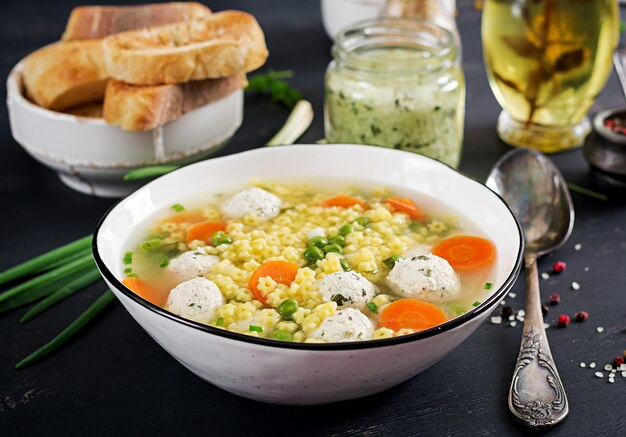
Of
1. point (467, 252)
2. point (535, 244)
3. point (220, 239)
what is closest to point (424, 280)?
point (467, 252)

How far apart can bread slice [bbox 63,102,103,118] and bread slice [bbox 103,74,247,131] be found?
25cm

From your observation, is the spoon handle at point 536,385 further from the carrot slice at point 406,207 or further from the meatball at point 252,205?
the meatball at point 252,205

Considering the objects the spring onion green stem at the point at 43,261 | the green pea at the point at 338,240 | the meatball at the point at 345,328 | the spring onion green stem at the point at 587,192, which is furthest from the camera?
the spring onion green stem at the point at 587,192

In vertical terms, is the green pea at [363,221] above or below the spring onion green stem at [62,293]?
above

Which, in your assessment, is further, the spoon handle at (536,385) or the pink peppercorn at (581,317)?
the pink peppercorn at (581,317)

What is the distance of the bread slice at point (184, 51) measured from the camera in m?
2.92

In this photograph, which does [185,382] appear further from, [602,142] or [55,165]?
[602,142]

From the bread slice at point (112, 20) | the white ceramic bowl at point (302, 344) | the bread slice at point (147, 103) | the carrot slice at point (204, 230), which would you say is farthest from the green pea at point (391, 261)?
the bread slice at point (112, 20)

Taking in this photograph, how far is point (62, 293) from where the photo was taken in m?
2.53

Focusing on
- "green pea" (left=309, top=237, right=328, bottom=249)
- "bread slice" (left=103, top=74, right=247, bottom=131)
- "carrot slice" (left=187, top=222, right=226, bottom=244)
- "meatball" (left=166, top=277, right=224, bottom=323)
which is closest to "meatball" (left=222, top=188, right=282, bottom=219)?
"carrot slice" (left=187, top=222, right=226, bottom=244)

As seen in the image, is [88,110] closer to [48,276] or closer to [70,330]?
[48,276]

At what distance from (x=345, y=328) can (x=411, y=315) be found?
217 mm

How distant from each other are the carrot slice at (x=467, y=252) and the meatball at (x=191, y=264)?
0.63 m

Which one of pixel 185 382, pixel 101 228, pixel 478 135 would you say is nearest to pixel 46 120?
pixel 101 228
